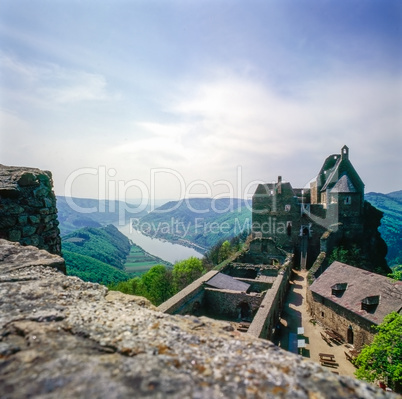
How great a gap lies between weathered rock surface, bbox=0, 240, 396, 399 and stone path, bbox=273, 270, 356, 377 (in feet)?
46.1

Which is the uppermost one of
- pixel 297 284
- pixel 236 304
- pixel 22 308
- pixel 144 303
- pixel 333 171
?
pixel 333 171

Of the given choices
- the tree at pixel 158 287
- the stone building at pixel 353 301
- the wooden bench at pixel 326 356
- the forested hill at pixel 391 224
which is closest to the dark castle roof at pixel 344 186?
the forested hill at pixel 391 224

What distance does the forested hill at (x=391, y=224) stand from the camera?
215 ft

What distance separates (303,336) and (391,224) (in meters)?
87.7

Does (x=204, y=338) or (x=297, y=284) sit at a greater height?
(x=204, y=338)

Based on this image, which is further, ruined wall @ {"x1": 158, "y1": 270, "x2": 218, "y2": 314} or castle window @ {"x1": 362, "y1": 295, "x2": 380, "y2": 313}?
castle window @ {"x1": 362, "y1": 295, "x2": 380, "y2": 313}

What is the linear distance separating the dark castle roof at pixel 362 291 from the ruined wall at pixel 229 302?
17.3 feet

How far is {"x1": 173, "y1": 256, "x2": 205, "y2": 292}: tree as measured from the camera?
34.7 metres

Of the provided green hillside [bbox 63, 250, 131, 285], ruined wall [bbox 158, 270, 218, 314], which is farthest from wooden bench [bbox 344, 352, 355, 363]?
green hillside [bbox 63, 250, 131, 285]

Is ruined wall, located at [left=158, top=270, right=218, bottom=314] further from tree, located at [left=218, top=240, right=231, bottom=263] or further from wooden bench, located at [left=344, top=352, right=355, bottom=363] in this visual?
tree, located at [left=218, top=240, right=231, bottom=263]

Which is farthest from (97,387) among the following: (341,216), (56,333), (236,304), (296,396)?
(341,216)

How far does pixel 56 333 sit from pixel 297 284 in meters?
26.8

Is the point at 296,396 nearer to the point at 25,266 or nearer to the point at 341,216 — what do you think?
the point at 25,266

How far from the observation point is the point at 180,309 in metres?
13.2
